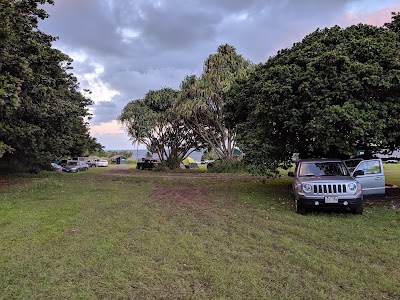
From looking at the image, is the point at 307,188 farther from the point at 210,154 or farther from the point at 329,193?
the point at 210,154

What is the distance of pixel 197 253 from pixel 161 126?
30472 millimetres

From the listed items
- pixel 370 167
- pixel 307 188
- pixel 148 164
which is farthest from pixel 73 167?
pixel 307 188

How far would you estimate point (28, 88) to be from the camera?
1330 cm

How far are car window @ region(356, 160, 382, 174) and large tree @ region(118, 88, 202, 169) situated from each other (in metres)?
22.0

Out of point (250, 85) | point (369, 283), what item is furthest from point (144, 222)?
point (250, 85)

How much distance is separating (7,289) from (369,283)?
4.50m

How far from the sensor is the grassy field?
410cm

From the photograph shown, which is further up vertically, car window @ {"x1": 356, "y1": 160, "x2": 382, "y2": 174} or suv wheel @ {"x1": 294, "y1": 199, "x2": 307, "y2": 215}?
car window @ {"x1": 356, "y1": 160, "x2": 382, "y2": 174}

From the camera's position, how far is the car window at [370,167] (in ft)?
37.2

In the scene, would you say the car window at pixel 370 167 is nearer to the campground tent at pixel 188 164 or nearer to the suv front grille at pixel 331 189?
the suv front grille at pixel 331 189

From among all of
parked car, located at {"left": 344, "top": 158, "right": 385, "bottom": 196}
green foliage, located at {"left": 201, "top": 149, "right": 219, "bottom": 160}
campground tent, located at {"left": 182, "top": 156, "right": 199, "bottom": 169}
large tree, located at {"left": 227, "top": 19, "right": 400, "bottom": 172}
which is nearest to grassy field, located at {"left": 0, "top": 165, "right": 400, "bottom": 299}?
parked car, located at {"left": 344, "top": 158, "right": 385, "bottom": 196}

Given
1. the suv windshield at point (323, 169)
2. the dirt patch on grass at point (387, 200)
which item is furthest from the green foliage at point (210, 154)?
the suv windshield at point (323, 169)

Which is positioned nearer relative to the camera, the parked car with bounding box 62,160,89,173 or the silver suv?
the silver suv

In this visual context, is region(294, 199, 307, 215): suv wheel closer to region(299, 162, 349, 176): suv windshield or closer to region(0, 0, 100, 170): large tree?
region(299, 162, 349, 176): suv windshield
